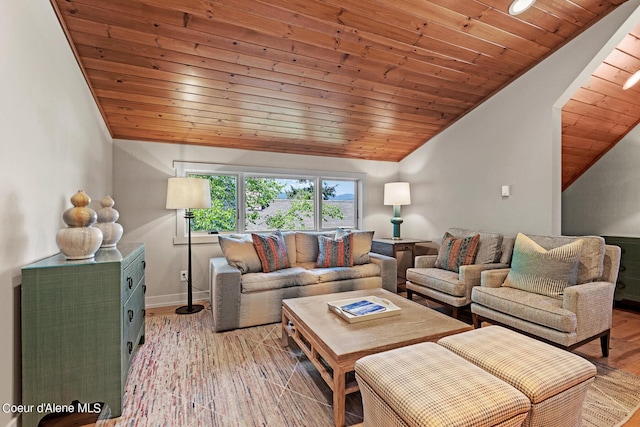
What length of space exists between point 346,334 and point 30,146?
1.96 meters

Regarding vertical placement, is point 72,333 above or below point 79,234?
below

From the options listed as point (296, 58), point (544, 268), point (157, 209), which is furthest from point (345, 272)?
point (157, 209)

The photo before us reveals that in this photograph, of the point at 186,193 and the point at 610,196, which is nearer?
the point at 186,193

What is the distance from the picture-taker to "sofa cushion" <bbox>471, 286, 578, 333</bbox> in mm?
2020

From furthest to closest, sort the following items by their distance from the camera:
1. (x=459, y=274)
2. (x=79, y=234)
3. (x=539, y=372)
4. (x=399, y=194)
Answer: (x=399, y=194) → (x=459, y=274) → (x=79, y=234) → (x=539, y=372)

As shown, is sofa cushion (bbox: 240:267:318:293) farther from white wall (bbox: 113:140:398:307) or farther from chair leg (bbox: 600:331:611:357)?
chair leg (bbox: 600:331:611:357)

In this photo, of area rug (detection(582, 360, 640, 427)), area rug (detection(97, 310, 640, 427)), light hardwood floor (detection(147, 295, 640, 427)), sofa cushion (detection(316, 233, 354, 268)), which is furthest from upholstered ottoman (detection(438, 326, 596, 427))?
sofa cushion (detection(316, 233, 354, 268))

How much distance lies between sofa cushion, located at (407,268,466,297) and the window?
1.58 meters

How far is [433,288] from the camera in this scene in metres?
3.08

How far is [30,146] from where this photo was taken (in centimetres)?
155

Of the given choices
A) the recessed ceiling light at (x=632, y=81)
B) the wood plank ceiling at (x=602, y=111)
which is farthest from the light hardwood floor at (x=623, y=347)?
the recessed ceiling light at (x=632, y=81)

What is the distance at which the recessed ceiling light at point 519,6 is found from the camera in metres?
2.17

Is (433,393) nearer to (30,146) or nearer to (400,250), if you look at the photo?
(30,146)

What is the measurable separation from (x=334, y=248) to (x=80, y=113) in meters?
2.62
